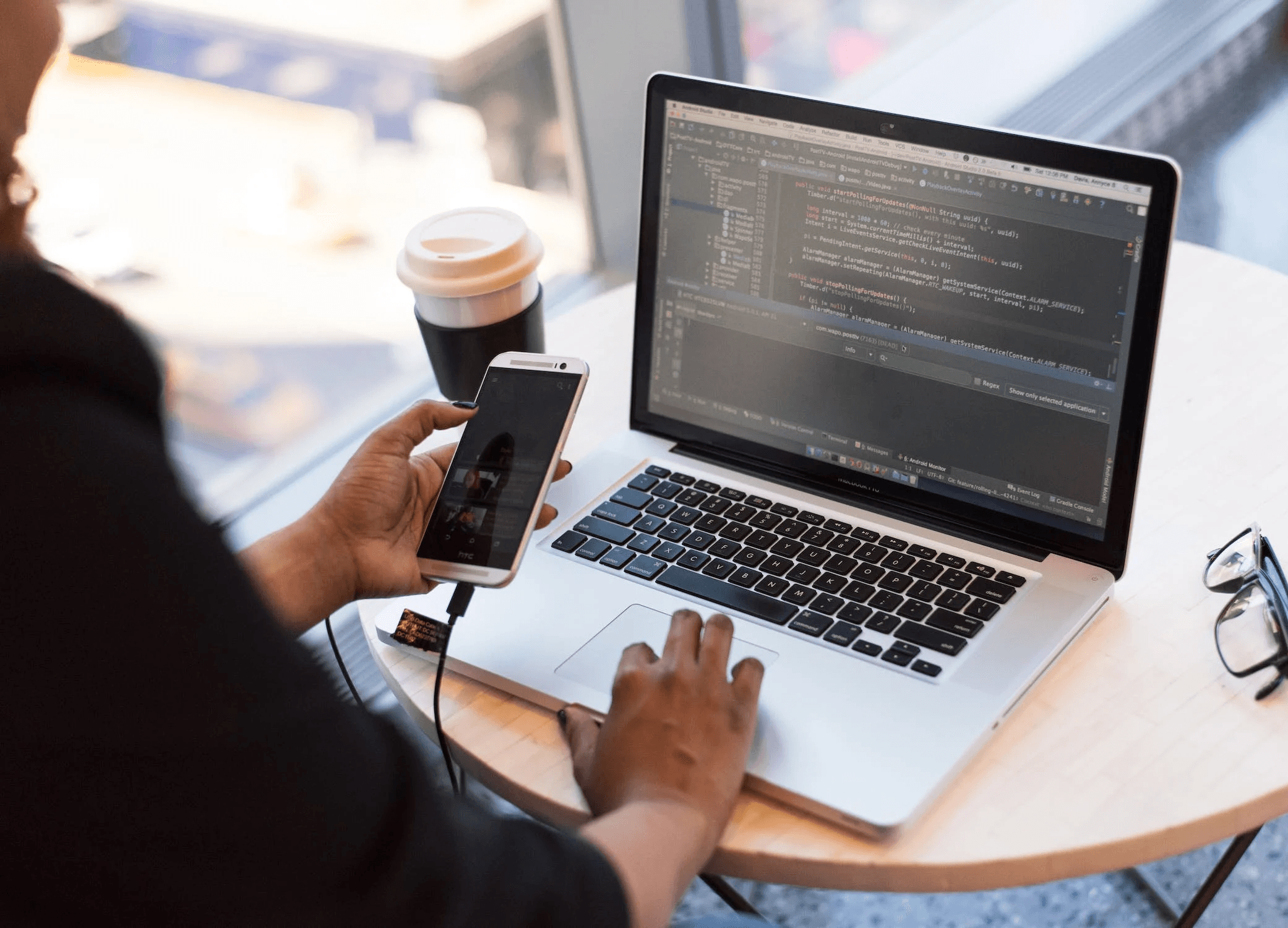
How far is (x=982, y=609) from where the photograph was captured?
854mm

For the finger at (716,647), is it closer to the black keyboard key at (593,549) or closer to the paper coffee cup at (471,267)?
the black keyboard key at (593,549)

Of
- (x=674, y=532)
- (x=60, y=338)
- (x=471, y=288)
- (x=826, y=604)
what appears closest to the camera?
(x=60, y=338)

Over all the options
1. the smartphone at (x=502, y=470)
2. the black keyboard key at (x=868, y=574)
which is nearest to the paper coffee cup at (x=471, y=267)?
the smartphone at (x=502, y=470)

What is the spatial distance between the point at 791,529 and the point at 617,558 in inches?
5.8

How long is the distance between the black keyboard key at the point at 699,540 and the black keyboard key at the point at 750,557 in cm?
3

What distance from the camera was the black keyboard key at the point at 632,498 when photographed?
1009 millimetres

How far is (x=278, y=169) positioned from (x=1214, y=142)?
8.40 feet

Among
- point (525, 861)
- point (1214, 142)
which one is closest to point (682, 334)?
point (525, 861)

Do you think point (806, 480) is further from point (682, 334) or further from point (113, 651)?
point (113, 651)

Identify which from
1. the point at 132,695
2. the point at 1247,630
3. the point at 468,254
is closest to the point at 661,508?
the point at 468,254

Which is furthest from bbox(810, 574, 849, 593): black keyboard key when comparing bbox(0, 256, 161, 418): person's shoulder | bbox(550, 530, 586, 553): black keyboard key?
bbox(0, 256, 161, 418): person's shoulder

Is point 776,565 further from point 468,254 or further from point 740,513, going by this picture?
point 468,254

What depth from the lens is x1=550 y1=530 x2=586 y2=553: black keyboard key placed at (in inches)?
38.3

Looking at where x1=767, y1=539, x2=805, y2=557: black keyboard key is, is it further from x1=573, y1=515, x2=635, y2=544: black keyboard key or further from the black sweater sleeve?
the black sweater sleeve
